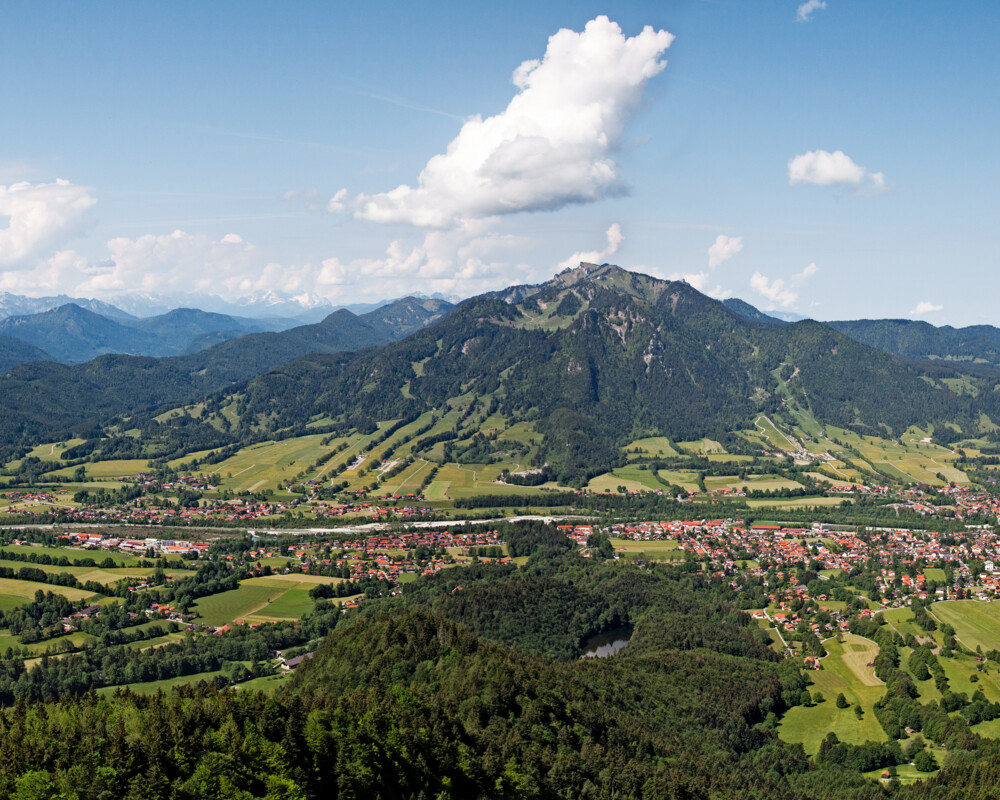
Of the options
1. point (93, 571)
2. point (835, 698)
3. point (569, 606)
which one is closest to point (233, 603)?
point (93, 571)

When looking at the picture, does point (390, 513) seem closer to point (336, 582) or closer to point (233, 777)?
point (336, 582)

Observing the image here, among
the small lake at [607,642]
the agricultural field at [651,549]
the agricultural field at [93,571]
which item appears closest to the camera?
the small lake at [607,642]

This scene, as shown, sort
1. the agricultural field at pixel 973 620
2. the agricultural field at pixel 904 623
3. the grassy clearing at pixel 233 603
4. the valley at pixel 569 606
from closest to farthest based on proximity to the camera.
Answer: the valley at pixel 569 606, the agricultural field at pixel 973 620, the agricultural field at pixel 904 623, the grassy clearing at pixel 233 603

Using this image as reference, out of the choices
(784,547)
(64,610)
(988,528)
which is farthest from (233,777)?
(988,528)

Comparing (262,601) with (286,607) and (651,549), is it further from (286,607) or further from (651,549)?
(651,549)

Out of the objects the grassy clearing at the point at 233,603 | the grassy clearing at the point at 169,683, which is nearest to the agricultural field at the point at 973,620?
the grassy clearing at the point at 169,683

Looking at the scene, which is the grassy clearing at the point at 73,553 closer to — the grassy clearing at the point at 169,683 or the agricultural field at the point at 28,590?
the agricultural field at the point at 28,590

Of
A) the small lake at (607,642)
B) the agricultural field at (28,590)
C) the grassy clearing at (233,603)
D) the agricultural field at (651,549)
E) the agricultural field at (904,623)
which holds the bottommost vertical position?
the small lake at (607,642)

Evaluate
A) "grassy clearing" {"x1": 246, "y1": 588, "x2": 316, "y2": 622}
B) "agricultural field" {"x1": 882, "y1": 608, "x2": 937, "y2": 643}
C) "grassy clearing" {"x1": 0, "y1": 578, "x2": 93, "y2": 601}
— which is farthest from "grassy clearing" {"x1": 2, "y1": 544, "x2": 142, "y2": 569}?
"agricultural field" {"x1": 882, "y1": 608, "x2": 937, "y2": 643}
